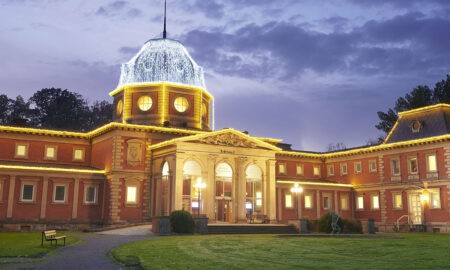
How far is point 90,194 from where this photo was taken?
151 ft

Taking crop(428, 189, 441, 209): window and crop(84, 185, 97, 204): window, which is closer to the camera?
crop(84, 185, 97, 204): window

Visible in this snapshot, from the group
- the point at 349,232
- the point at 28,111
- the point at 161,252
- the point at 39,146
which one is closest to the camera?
the point at 161,252

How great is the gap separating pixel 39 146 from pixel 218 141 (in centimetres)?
1760

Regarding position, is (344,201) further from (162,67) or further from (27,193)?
(27,193)

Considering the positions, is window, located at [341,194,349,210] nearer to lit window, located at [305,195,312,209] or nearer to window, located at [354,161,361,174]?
window, located at [354,161,361,174]

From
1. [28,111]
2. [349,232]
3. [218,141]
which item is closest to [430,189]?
[349,232]

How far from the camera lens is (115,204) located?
4459cm

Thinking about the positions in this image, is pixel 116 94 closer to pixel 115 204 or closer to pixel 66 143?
pixel 66 143

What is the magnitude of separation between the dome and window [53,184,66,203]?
1322 cm

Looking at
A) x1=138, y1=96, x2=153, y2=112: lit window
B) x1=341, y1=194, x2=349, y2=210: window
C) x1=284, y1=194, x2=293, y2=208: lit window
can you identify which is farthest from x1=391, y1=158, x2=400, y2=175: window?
x1=138, y1=96, x2=153, y2=112: lit window

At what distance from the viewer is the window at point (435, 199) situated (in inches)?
1887

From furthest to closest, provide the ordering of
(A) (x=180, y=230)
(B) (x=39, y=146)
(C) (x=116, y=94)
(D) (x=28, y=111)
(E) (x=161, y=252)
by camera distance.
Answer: (D) (x=28, y=111), (C) (x=116, y=94), (B) (x=39, y=146), (A) (x=180, y=230), (E) (x=161, y=252)

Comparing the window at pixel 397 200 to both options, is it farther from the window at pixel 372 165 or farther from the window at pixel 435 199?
the window at pixel 372 165

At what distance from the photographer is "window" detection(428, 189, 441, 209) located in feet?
157
